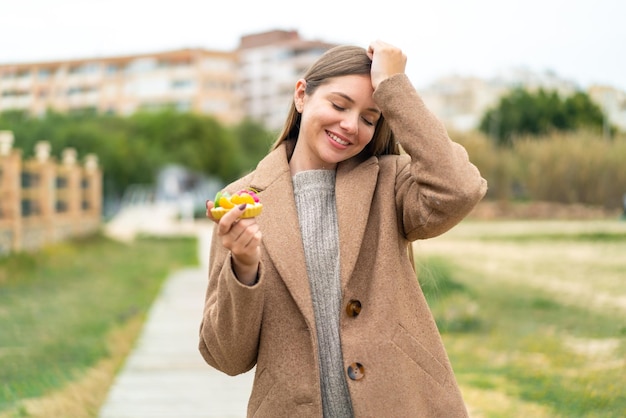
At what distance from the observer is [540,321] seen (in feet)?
25.7

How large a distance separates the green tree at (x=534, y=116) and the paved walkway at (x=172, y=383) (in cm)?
513

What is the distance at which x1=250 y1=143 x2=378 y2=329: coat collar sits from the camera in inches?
71.4

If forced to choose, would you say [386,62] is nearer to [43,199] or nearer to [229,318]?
[229,318]

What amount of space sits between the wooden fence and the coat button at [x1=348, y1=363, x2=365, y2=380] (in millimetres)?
11142

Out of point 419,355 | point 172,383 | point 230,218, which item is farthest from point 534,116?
point 230,218

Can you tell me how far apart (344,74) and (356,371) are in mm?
652

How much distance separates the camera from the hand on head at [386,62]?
187 centimetres

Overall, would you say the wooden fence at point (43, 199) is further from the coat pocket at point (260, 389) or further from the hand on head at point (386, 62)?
the hand on head at point (386, 62)

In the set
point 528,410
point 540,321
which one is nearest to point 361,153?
point 528,410

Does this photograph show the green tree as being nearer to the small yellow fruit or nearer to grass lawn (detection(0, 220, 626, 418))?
grass lawn (detection(0, 220, 626, 418))

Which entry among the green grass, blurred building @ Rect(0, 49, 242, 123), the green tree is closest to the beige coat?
the green grass

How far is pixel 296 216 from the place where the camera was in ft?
6.23

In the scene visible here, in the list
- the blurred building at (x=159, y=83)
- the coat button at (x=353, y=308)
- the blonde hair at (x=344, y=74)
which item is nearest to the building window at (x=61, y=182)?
the blonde hair at (x=344, y=74)

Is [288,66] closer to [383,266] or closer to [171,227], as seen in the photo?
[171,227]
